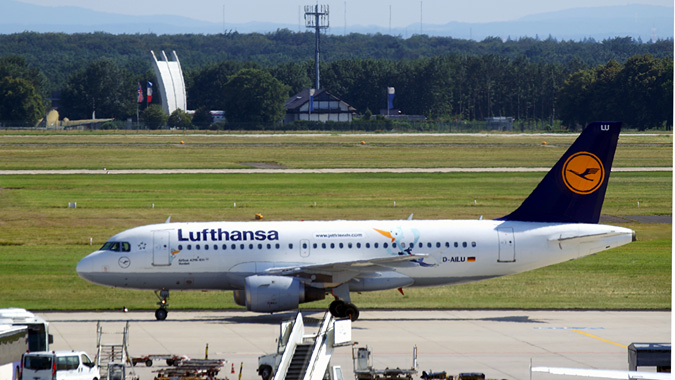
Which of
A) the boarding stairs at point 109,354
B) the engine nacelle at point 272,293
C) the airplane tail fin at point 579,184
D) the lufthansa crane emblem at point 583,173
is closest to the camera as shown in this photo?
the boarding stairs at point 109,354

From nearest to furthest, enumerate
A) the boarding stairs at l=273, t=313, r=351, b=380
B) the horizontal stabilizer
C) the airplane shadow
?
the boarding stairs at l=273, t=313, r=351, b=380
the airplane shadow
the horizontal stabilizer

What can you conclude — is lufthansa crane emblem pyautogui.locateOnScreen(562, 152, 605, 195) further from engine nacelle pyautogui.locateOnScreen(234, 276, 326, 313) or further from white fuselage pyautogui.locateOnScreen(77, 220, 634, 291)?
engine nacelle pyautogui.locateOnScreen(234, 276, 326, 313)

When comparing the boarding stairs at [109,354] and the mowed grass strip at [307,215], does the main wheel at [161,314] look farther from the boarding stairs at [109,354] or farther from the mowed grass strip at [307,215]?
the boarding stairs at [109,354]

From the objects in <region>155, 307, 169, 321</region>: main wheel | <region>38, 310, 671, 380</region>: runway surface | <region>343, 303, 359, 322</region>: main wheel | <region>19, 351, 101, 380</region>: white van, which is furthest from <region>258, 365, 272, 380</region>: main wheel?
<region>155, 307, 169, 321</region>: main wheel

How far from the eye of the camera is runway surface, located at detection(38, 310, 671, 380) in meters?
31.3

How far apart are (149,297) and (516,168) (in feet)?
233

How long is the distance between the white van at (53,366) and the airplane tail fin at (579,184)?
19.7 meters

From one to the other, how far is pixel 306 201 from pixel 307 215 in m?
9.17

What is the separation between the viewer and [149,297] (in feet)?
148

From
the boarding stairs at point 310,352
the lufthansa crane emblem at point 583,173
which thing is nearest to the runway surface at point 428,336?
the lufthansa crane emblem at point 583,173

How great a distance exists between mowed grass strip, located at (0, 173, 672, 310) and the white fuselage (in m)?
3.65

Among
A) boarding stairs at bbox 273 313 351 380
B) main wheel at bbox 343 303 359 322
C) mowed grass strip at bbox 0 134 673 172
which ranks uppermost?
boarding stairs at bbox 273 313 351 380

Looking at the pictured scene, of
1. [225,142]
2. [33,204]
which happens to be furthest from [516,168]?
[225,142]

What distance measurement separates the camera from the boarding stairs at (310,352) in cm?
2042
